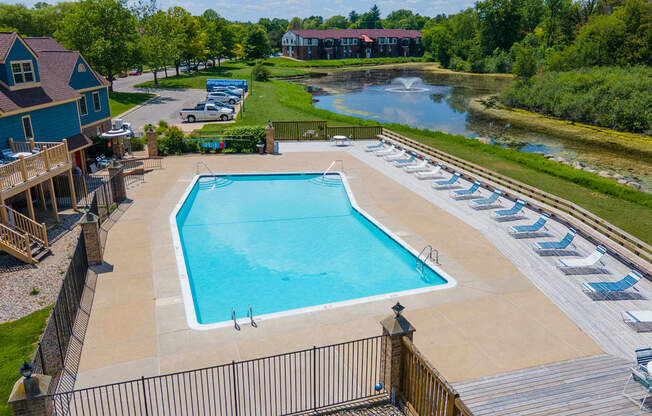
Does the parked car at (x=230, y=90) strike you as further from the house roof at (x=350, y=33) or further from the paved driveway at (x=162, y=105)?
the house roof at (x=350, y=33)

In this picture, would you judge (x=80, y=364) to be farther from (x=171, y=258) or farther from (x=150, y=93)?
(x=150, y=93)

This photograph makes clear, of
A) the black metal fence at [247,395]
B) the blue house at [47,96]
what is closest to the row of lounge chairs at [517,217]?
the black metal fence at [247,395]

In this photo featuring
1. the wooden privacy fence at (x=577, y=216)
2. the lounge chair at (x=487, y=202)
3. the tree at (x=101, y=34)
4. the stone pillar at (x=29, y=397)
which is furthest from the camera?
the tree at (x=101, y=34)

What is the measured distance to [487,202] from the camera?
21.1 m

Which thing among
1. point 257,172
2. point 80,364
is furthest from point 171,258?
point 257,172

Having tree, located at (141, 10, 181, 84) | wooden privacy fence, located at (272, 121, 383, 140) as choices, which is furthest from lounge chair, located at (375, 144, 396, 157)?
tree, located at (141, 10, 181, 84)

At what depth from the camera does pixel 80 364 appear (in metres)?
10.5

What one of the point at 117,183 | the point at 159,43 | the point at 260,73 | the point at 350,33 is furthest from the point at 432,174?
the point at 350,33

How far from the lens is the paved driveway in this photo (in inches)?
1739

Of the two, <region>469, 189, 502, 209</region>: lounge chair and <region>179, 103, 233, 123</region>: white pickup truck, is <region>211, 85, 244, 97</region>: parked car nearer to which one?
<region>179, 103, 233, 123</region>: white pickup truck

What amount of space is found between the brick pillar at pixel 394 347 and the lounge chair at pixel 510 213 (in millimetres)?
12116

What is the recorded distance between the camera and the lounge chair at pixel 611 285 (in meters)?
13.3

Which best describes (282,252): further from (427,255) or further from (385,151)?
(385,151)

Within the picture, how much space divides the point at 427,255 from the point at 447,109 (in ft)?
152
